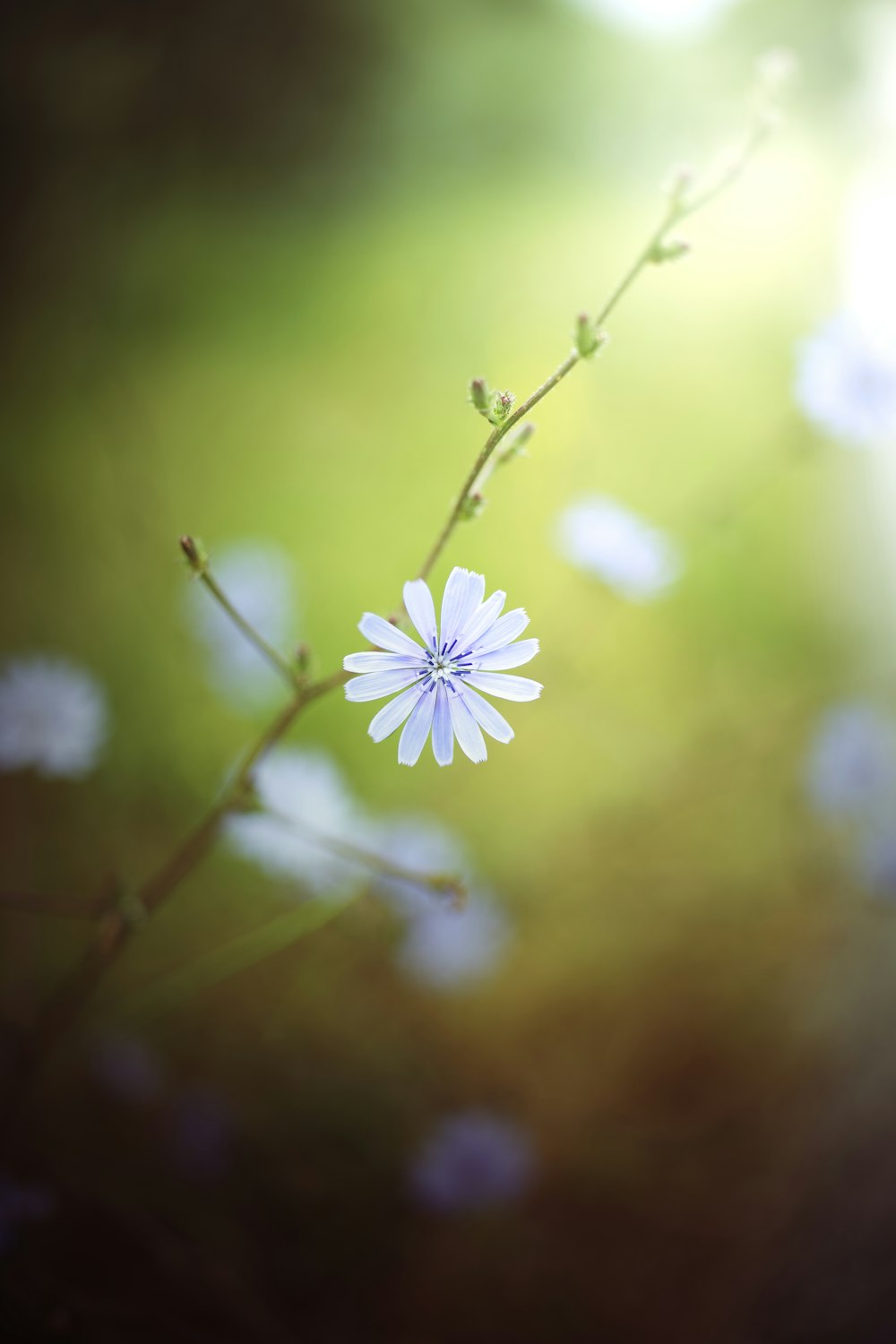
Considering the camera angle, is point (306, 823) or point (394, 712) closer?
point (394, 712)

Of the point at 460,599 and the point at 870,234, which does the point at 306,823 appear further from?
the point at 870,234

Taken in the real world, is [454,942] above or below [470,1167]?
above

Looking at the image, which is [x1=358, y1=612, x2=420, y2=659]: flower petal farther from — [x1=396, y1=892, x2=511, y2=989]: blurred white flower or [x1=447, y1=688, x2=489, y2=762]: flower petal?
[x1=396, y1=892, x2=511, y2=989]: blurred white flower

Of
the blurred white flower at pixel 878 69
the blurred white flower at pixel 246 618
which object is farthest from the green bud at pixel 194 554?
the blurred white flower at pixel 878 69

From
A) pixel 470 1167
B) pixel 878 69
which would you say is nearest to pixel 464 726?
pixel 470 1167

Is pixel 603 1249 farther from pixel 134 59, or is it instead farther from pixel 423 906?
pixel 134 59

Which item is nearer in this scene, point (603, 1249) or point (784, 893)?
point (603, 1249)

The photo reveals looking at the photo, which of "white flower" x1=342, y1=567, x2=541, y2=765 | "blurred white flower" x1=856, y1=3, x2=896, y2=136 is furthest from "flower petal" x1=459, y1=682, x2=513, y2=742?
"blurred white flower" x1=856, y1=3, x2=896, y2=136

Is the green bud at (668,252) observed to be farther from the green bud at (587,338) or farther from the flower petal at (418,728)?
the flower petal at (418,728)

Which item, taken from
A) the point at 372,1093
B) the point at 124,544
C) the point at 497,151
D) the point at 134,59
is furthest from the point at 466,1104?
the point at 134,59
